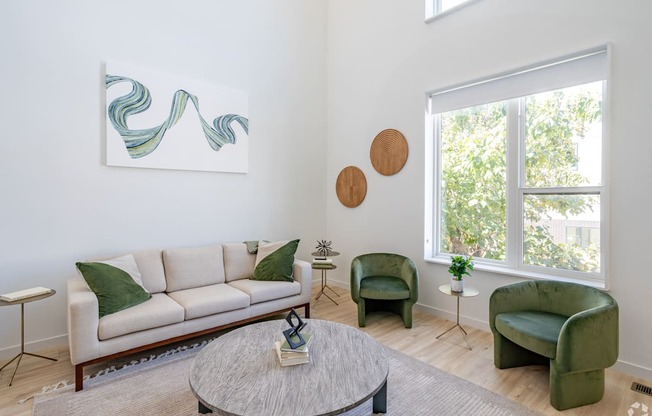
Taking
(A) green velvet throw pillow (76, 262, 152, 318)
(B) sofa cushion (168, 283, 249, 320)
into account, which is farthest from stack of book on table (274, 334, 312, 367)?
(A) green velvet throw pillow (76, 262, 152, 318)

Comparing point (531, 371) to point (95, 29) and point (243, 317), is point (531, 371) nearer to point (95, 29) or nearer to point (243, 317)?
point (243, 317)

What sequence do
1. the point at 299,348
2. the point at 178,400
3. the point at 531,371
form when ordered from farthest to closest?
1. the point at 531,371
2. the point at 178,400
3. the point at 299,348

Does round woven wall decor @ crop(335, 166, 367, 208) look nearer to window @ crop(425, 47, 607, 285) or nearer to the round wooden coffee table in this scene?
window @ crop(425, 47, 607, 285)

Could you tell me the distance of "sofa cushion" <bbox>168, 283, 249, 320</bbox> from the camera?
284cm

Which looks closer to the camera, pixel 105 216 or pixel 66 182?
pixel 66 182

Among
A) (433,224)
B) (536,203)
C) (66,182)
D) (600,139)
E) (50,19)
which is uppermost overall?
(50,19)

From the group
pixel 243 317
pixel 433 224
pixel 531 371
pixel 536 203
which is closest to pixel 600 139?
pixel 536 203

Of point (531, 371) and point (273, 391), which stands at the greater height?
point (273, 391)

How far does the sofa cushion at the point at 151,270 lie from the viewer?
3092 millimetres

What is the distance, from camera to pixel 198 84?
12.3 feet

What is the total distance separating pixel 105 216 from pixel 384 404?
116 inches

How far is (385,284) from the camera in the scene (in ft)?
11.5

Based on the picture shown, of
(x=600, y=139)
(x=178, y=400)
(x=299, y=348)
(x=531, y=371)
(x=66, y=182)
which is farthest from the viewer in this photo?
(x=66, y=182)

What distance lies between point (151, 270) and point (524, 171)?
3.67 meters
